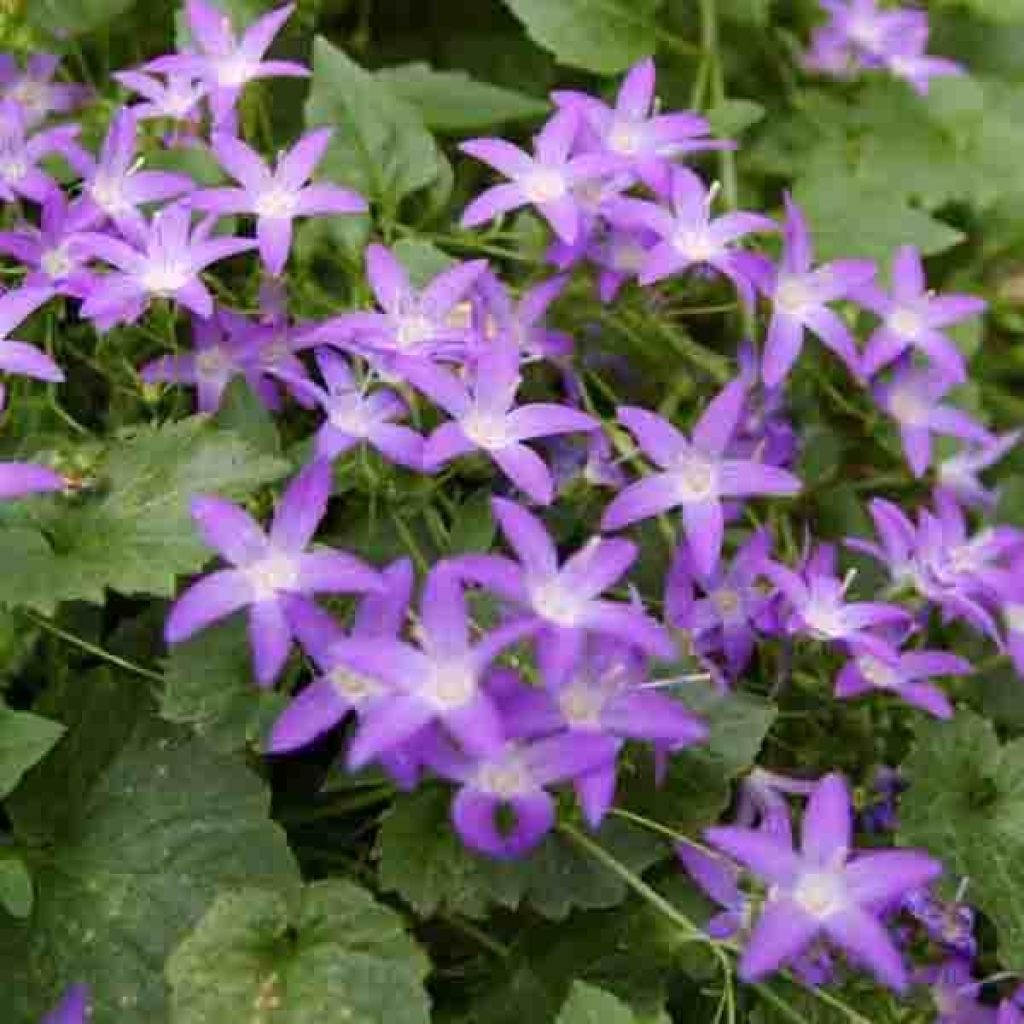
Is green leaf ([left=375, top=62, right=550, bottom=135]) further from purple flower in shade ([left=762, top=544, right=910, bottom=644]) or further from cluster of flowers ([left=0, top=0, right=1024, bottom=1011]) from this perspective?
purple flower in shade ([left=762, top=544, right=910, bottom=644])

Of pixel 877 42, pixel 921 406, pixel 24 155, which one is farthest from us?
pixel 877 42

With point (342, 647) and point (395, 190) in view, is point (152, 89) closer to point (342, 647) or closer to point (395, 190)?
point (395, 190)

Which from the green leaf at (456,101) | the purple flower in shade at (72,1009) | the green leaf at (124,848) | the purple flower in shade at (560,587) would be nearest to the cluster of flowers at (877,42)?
the green leaf at (456,101)

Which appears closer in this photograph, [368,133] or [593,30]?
[368,133]

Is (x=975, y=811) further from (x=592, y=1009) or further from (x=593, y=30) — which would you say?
(x=593, y=30)

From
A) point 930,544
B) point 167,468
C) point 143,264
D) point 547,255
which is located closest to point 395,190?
point 547,255

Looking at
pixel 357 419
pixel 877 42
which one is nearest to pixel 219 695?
pixel 357 419
